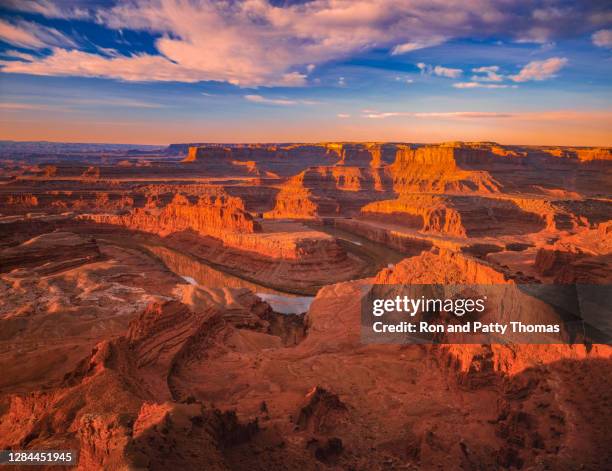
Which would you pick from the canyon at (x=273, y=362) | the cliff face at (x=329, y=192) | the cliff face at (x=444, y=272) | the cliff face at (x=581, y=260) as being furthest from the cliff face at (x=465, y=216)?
the cliff face at (x=444, y=272)

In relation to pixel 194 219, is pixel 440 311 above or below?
above

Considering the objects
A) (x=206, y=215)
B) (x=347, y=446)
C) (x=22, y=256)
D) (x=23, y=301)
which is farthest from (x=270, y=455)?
(x=206, y=215)

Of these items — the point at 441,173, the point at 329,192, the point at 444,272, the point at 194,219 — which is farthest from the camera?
the point at 441,173

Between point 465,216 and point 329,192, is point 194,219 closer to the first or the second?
point 465,216

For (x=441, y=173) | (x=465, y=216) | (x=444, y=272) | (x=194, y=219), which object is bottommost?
(x=194, y=219)

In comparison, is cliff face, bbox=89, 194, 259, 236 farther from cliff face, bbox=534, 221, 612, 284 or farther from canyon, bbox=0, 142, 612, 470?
cliff face, bbox=534, 221, 612, 284

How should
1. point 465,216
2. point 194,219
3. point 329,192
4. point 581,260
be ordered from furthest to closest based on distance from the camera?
point 329,192 < point 465,216 < point 194,219 < point 581,260

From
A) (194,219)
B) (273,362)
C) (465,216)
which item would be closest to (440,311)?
(273,362)

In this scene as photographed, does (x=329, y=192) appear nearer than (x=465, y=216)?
No

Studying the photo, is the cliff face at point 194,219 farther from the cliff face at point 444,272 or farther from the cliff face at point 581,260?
the cliff face at point 581,260

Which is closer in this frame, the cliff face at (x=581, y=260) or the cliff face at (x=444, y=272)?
the cliff face at (x=444, y=272)
